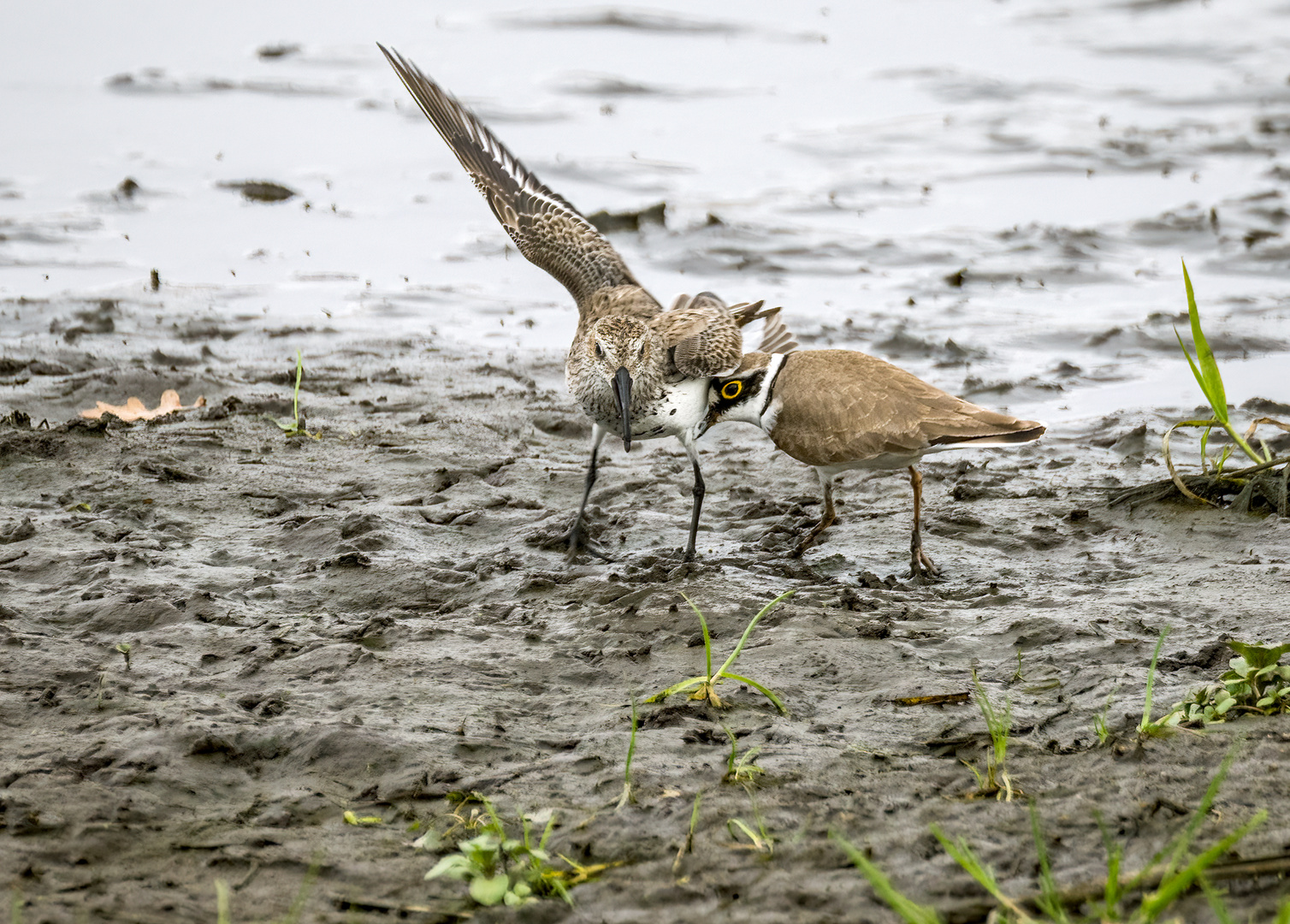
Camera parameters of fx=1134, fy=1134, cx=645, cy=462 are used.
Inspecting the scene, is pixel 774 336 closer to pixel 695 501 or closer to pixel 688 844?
pixel 695 501

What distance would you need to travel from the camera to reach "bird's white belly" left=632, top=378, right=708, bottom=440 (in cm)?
538

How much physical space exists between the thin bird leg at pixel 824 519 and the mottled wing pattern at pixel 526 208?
1.95m

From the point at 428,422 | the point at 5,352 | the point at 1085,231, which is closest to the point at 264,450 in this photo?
the point at 428,422

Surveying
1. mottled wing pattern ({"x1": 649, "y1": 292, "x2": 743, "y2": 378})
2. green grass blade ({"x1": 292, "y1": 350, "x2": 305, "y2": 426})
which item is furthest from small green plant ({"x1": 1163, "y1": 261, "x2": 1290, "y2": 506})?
green grass blade ({"x1": 292, "y1": 350, "x2": 305, "y2": 426})

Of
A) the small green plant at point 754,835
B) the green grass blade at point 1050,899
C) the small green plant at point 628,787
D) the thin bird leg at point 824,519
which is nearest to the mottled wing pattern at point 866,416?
the thin bird leg at point 824,519

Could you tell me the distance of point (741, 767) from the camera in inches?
117

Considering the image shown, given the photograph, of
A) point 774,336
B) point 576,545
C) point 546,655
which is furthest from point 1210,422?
point 546,655

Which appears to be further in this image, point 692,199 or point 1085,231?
point 692,199

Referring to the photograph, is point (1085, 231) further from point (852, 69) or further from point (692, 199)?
point (852, 69)

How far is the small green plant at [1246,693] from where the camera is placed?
298cm

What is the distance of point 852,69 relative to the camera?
16.0 meters

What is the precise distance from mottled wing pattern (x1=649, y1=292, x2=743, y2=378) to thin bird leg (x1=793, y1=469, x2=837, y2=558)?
2.35 feet

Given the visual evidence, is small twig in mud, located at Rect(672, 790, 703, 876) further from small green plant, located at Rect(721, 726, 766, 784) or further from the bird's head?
the bird's head

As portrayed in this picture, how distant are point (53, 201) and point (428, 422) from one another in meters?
6.05
